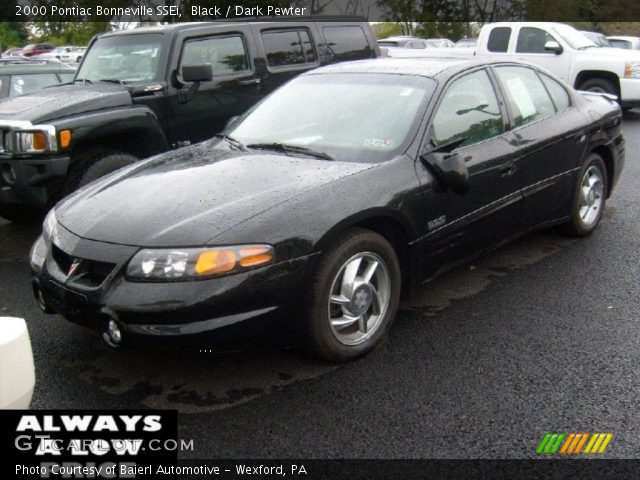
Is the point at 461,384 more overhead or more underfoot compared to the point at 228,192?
more underfoot

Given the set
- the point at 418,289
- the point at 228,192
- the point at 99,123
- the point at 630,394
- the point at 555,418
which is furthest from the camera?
the point at 99,123

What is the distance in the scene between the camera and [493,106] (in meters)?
4.58

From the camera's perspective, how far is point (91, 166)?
565 centimetres

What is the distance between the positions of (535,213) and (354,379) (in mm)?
2192

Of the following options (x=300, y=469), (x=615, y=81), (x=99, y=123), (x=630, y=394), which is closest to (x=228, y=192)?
(x=300, y=469)

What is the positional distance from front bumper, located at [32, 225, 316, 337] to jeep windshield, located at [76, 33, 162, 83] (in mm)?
3596

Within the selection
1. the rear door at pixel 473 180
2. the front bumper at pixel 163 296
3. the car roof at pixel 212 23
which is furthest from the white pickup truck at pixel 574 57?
the front bumper at pixel 163 296

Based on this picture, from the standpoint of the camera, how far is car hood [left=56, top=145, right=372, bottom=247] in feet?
10.5

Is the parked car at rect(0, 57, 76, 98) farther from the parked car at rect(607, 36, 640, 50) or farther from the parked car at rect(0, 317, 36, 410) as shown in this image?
the parked car at rect(607, 36, 640, 50)

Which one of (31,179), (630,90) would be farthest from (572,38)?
(31,179)

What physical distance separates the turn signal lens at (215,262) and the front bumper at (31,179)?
2.83 m

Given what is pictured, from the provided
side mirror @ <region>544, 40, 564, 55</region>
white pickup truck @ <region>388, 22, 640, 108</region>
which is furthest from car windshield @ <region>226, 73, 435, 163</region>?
side mirror @ <region>544, 40, 564, 55</region>

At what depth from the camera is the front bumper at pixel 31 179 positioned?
5.31 metres

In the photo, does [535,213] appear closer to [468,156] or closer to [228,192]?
[468,156]
